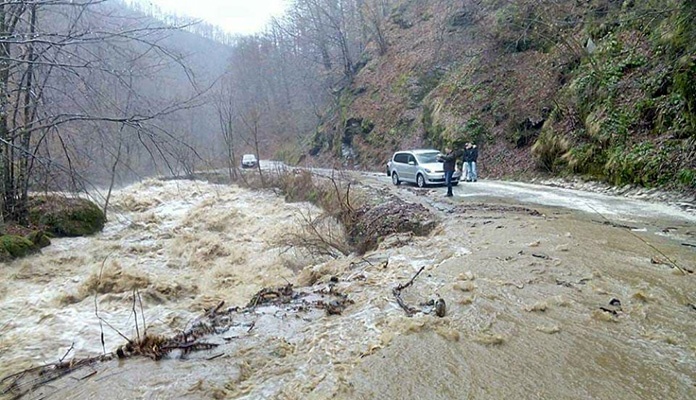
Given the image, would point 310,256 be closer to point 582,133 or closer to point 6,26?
point 6,26

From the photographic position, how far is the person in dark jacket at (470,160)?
18672 mm

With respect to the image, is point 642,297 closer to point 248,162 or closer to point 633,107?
point 633,107

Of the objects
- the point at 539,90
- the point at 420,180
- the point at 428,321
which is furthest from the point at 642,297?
the point at 539,90

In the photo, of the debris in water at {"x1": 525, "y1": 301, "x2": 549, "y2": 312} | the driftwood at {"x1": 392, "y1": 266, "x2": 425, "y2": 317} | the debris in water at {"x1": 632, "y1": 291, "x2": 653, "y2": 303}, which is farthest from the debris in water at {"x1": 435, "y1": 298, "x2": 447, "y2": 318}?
the debris in water at {"x1": 632, "y1": 291, "x2": 653, "y2": 303}

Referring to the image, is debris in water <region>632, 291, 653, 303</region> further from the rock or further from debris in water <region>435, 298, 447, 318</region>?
the rock

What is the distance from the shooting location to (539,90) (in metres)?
20.9

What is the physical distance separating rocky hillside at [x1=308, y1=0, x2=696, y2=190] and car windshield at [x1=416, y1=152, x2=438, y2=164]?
3900mm

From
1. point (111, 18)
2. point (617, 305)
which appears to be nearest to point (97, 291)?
point (111, 18)

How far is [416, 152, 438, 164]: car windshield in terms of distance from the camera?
18.3 m

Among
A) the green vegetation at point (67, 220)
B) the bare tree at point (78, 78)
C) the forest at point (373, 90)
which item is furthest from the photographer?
the green vegetation at point (67, 220)

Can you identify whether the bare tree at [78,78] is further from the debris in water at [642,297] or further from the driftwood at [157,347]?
the debris in water at [642,297]

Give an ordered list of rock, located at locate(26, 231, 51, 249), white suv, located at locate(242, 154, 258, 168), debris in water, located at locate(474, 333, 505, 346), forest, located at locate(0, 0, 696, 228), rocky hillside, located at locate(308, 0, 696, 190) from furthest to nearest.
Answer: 1. white suv, located at locate(242, 154, 258, 168)
2. rocky hillside, located at locate(308, 0, 696, 190)
3. rock, located at locate(26, 231, 51, 249)
4. debris in water, located at locate(474, 333, 505, 346)
5. forest, located at locate(0, 0, 696, 228)

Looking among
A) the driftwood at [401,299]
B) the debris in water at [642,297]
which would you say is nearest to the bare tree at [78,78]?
the driftwood at [401,299]

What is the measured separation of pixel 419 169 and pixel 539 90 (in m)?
7.86
